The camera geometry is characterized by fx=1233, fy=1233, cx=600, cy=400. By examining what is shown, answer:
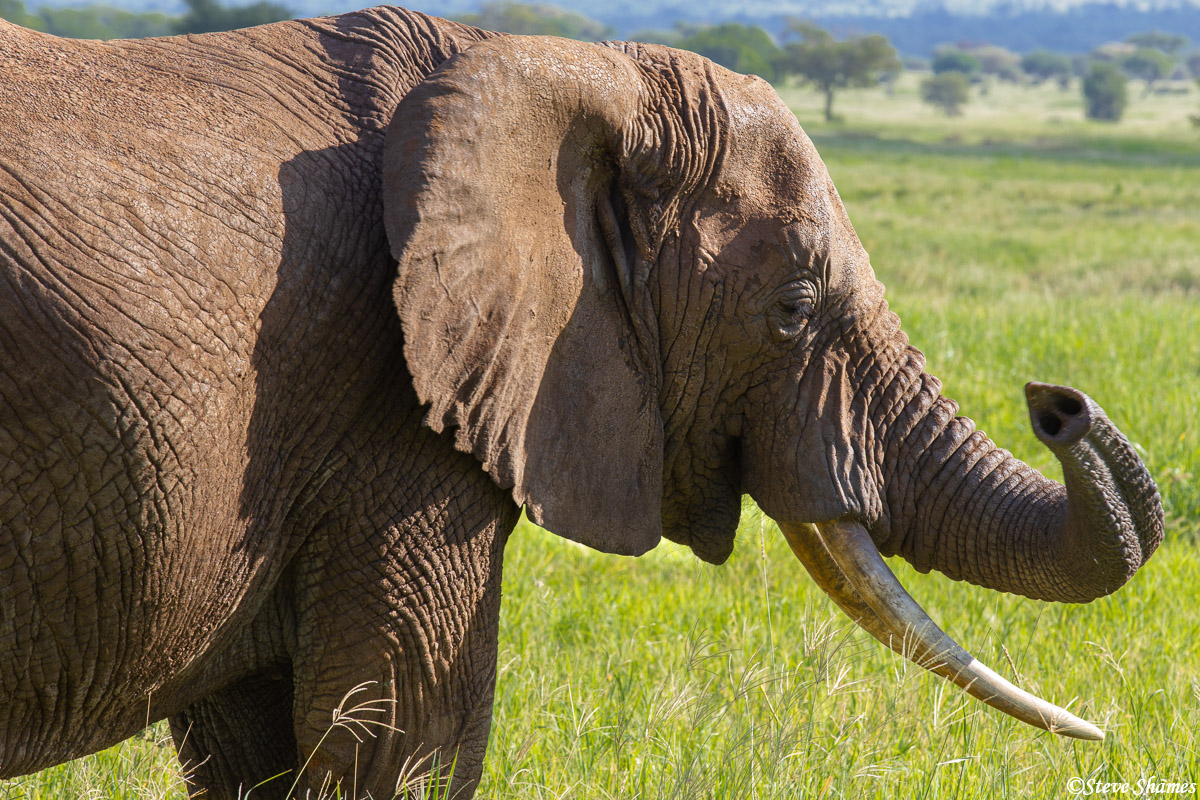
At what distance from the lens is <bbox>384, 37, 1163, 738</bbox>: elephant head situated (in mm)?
2291

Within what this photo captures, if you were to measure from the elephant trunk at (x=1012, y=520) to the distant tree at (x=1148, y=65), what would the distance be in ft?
558

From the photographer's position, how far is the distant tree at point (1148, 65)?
160 metres

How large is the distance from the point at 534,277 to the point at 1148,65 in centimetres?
18009

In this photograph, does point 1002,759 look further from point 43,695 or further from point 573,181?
point 43,695

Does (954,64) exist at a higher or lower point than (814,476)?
lower

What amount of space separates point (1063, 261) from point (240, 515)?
18.4 meters

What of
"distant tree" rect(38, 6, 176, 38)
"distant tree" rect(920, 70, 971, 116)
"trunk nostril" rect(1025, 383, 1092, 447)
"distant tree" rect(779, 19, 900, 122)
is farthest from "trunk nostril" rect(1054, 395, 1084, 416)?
"distant tree" rect(920, 70, 971, 116)

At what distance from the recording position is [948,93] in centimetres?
11012

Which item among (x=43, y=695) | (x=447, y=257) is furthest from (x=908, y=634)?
(x=43, y=695)

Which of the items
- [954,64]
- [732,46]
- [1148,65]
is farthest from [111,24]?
[1148,65]

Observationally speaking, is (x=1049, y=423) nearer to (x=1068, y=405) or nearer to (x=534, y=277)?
(x=1068, y=405)

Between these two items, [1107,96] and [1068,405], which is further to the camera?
[1107,96]

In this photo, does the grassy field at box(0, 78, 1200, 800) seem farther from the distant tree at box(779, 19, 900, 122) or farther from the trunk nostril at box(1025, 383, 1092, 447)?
the distant tree at box(779, 19, 900, 122)

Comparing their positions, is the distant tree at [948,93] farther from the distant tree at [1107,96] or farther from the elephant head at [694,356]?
the elephant head at [694,356]
